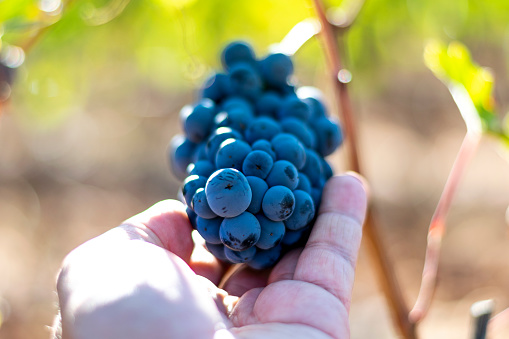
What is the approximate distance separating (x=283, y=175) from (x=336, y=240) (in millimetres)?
162

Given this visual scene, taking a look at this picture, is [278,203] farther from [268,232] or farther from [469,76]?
[469,76]

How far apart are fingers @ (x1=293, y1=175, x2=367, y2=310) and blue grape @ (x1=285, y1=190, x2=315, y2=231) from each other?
0.04m

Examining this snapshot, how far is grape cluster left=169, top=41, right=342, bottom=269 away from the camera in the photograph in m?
0.79

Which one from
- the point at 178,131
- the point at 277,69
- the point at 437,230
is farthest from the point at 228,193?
the point at 178,131

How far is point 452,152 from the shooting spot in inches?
156

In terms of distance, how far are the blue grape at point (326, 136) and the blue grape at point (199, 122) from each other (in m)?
A: 0.23

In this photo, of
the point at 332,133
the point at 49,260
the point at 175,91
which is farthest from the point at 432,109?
the point at 332,133

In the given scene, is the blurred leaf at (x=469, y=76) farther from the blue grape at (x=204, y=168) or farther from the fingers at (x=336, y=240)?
the blue grape at (x=204, y=168)

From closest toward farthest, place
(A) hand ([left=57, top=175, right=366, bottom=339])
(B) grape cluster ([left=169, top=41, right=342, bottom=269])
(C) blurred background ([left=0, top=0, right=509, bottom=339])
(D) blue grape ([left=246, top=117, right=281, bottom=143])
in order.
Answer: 1. (A) hand ([left=57, top=175, right=366, bottom=339])
2. (B) grape cluster ([left=169, top=41, right=342, bottom=269])
3. (D) blue grape ([left=246, top=117, right=281, bottom=143])
4. (C) blurred background ([left=0, top=0, right=509, bottom=339])

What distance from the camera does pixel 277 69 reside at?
1.03 metres

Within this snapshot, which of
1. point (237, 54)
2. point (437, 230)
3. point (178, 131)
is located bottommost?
point (178, 131)

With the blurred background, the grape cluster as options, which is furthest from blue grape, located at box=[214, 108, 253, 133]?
the blurred background

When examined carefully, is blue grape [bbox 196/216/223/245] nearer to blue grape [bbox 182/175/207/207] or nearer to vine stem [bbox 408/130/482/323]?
blue grape [bbox 182/175/207/207]

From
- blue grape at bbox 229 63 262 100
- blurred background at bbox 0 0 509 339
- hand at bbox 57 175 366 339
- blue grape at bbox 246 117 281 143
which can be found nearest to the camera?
hand at bbox 57 175 366 339
